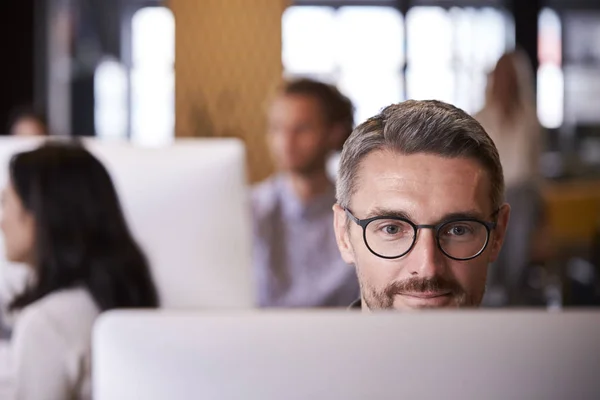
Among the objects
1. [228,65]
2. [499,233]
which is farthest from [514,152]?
[228,65]

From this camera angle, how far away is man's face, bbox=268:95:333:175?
120 cm

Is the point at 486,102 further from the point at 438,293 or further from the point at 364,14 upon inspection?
the point at 364,14

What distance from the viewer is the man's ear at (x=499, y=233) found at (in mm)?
685

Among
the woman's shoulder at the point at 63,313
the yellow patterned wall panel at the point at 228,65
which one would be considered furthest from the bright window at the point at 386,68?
the yellow patterned wall panel at the point at 228,65

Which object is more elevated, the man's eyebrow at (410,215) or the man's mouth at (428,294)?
the man's eyebrow at (410,215)

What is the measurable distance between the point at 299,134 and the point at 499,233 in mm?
638

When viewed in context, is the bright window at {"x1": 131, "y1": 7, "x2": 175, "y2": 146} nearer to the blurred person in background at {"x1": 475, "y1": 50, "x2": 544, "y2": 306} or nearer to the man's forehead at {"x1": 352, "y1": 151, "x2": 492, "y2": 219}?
the blurred person in background at {"x1": 475, "y1": 50, "x2": 544, "y2": 306}

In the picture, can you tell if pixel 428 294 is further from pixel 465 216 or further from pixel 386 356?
pixel 386 356

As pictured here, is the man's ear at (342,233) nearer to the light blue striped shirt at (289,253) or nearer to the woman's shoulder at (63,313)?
the light blue striped shirt at (289,253)

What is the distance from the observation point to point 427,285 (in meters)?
0.66

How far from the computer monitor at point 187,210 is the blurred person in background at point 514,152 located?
13.5 inches

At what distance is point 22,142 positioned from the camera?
47.0 inches

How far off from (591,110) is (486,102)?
7.61m

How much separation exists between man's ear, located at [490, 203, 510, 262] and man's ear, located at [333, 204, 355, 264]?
0.34 feet
